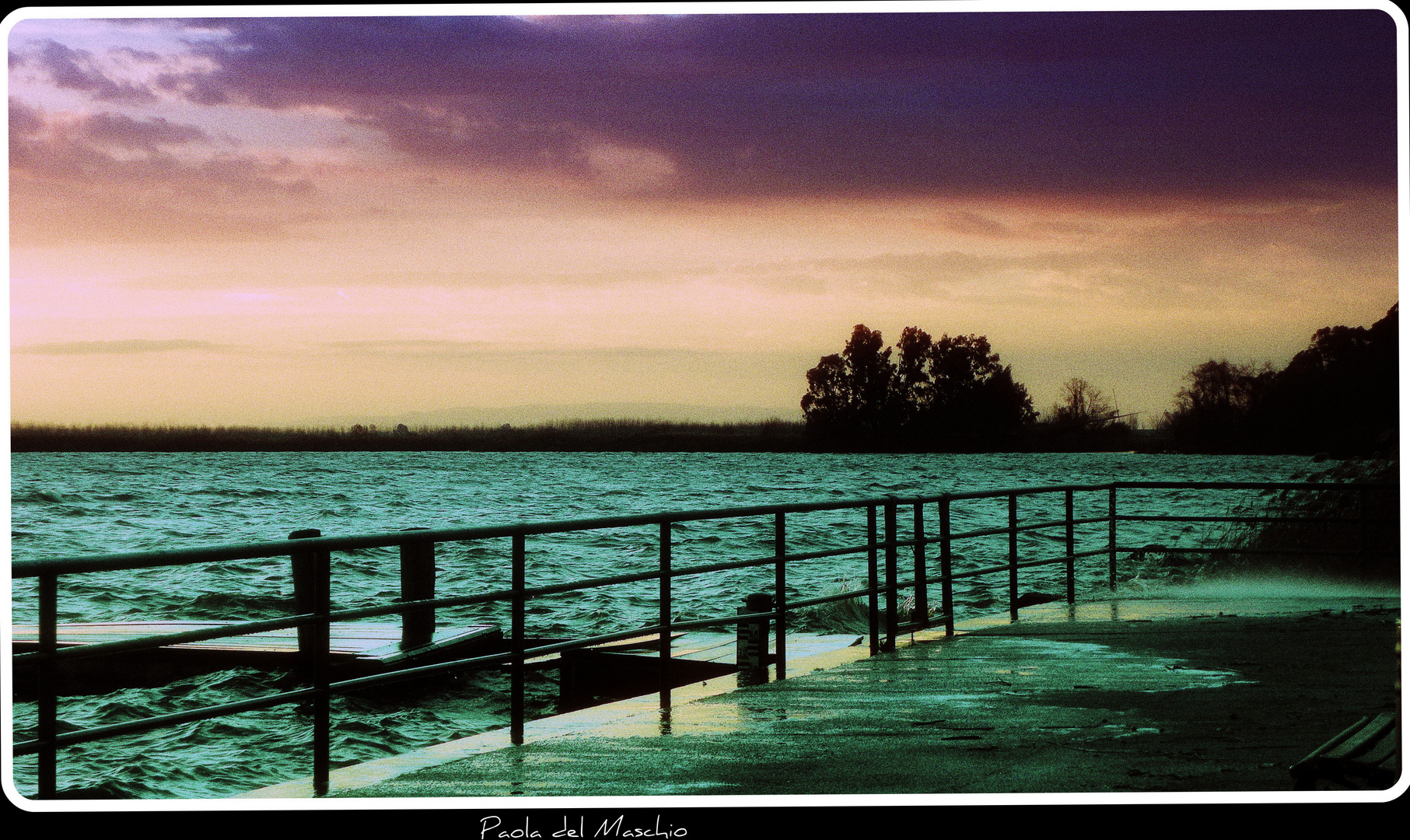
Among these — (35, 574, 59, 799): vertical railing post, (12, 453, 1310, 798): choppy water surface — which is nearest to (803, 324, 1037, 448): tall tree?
(12, 453, 1310, 798): choppy water surface

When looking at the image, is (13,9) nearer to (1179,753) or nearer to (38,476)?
(1179,753)

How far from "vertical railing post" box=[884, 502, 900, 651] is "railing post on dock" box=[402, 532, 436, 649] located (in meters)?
5.25

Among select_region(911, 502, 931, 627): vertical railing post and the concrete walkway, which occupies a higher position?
select_region(911, 502, 931, 627): vertical railing post

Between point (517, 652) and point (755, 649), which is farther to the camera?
point (755, 649)

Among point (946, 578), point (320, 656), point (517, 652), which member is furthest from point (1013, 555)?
point (320, 656)

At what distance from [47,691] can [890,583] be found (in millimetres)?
5501

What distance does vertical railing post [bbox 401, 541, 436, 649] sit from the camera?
12.3 metres

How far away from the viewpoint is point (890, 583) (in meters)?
8.34

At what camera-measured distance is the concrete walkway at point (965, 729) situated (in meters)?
4.70

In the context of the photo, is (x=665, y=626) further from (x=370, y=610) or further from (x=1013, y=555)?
(x=1013, y=555)

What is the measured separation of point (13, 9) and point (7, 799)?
2.56m

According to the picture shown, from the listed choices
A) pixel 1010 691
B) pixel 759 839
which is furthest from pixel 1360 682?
pixel 759 839

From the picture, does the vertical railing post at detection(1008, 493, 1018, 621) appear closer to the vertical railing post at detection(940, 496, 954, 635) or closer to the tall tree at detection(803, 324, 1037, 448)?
the vertical railing post at detection(940, 496, 954, 635)

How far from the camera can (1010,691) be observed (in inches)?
258
